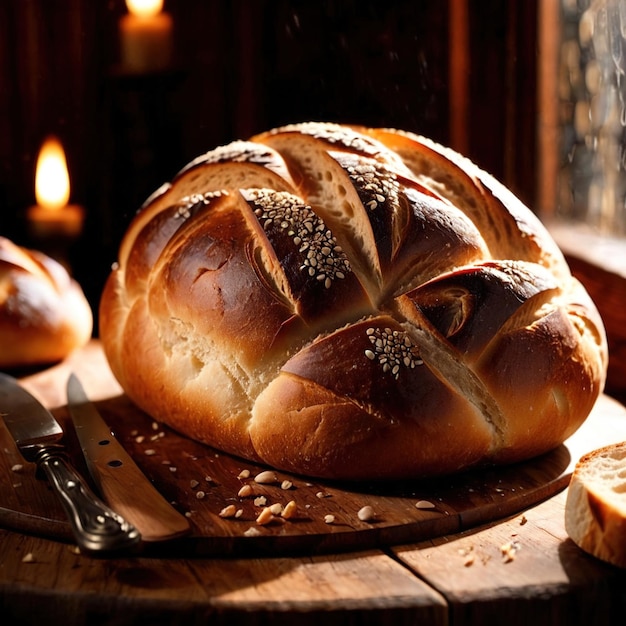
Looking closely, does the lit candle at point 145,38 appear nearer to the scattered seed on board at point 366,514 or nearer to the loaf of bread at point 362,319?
the loaf of bread at point 362,319

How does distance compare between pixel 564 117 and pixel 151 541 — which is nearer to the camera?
pixel 151 541

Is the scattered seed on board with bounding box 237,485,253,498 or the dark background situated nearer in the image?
the scattered seed on board with bounding box 237,485,253,498

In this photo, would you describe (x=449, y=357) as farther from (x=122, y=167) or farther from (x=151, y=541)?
A: (x=122, y=167)

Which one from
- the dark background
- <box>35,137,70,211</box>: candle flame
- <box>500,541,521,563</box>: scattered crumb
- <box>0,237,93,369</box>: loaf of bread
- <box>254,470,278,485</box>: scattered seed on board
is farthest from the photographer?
the dark background

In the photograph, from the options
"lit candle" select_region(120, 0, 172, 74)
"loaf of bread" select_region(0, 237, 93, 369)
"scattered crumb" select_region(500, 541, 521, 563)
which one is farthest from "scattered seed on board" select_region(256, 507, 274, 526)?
"lit candle" select_region(120, 0, 172, 74)

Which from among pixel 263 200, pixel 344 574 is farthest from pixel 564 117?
pixel 344 574

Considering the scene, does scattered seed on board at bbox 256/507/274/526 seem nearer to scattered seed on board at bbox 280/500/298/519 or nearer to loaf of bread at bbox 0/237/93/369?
scattered seed on board at bbox 280/500/298/519
